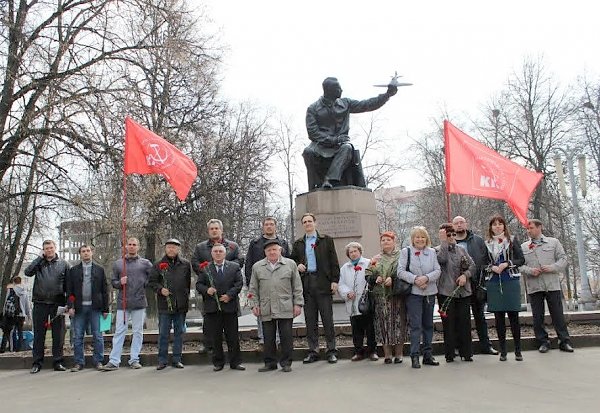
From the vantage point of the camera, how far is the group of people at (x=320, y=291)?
6.84 metres

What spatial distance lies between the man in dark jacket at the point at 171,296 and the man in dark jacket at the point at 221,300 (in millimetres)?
396

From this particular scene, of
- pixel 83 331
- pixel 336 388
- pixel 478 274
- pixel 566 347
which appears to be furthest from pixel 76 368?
pixel 566 347

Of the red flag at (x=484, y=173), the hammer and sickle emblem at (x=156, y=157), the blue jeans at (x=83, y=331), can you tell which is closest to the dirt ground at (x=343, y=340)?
the blue jeans at (x=83, y=331)

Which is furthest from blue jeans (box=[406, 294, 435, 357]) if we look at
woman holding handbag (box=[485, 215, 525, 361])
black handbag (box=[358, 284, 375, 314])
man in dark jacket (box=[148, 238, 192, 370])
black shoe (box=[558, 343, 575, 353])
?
man in dark jacket (box=[148, 238, 192, 370])

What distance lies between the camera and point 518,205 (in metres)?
8.25

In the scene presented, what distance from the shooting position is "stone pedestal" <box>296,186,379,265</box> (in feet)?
33.0

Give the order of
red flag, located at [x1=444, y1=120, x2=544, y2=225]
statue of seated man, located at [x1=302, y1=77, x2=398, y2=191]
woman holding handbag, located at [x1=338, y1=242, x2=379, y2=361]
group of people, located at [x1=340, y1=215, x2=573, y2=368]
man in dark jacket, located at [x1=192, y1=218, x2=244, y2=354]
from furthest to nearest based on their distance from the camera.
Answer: statue of seated man, located at [x1=302, y1=77, x2=398, y2=191]
red flag, located at [x1=444, y1=120, x2=544, y2=225]
man in dark jacket, located at [x1=192, y1=218, x2=244, y2=354]
woman holding handbag, located at [x1=338, y1=242, x2=379, y2=361]
group of people, located at [x1=340, y1=215, x2=573, y2=368]

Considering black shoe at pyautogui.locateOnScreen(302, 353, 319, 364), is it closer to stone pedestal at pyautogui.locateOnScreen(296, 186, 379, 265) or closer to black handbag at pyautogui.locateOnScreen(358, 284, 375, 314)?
black handbag at pyautogui.locateOnScreen(358, 284, 375, 314)

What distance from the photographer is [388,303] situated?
6.99m

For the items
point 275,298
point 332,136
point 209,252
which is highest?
point 332,136

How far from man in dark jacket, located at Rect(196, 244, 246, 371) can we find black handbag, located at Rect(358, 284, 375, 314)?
147cm

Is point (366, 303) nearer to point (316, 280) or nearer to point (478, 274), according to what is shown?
point (316, 280)

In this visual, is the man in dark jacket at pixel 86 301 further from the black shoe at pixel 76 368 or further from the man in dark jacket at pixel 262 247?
the man in dark jacket at pixel 262 247

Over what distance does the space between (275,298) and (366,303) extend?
1109 mm
